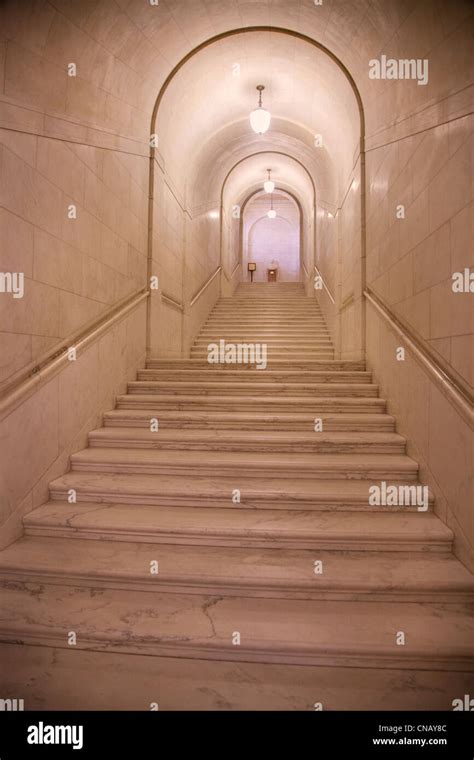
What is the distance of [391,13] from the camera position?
3.41 metres

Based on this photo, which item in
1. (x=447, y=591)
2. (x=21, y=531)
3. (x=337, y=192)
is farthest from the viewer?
(x=337, y=192)

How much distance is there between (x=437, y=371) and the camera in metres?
2.62

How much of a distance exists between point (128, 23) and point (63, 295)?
2766 mm

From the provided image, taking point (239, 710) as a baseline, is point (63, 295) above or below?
above

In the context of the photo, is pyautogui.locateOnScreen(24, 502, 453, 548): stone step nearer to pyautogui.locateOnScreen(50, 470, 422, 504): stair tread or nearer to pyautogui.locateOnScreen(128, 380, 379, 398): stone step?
pyautogui.locateOnScreen(50, 470, 422, 504): stair tread

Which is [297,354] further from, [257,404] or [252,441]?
[252,441]

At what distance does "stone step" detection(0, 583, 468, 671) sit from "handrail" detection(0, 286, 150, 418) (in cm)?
113

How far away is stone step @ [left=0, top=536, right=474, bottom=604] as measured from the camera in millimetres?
2105

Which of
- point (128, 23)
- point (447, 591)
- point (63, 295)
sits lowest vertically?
point (447, 591)

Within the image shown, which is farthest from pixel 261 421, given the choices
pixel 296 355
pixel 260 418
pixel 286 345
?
pixel 286 345

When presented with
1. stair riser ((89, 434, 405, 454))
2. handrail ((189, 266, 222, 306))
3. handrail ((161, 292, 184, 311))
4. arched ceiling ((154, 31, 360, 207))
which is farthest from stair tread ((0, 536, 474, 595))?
handrail ((189, 266, 222, 306))
